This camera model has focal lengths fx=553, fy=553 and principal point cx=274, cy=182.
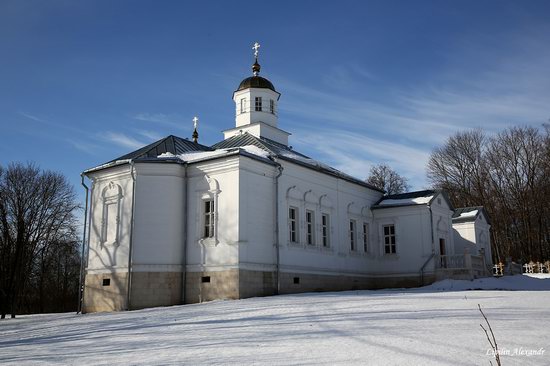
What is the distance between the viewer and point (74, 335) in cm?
1220

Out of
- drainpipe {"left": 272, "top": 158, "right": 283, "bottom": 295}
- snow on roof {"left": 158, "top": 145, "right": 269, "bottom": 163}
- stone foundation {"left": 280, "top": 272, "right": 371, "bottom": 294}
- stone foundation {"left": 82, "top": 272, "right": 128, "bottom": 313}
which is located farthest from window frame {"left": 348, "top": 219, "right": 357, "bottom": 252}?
stone foundation {"left": 82, "top": 272, "right": 128, "bottom": 313}

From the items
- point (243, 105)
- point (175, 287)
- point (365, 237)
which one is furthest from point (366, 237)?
point (175, 287)

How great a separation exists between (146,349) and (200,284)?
35.7 feet

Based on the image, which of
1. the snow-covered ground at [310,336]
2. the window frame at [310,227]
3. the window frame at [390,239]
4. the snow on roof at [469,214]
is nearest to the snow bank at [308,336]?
the snow-covered ground at [310,336]

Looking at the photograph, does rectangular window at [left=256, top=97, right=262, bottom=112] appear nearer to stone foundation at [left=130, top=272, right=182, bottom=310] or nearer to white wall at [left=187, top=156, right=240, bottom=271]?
A: white wall at [left=187, top=156, right=240, bottom=271]

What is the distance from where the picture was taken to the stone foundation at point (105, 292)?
Result: 1991cm

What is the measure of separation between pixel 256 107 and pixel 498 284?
14.8 m

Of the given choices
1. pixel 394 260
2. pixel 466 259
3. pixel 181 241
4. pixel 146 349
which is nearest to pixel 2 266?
pixel 181 241

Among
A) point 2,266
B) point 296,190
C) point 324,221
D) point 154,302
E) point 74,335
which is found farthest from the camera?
point 2,266

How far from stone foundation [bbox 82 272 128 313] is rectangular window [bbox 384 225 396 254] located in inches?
541

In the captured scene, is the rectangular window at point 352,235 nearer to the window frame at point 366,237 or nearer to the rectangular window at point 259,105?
the window frame at point 366,237

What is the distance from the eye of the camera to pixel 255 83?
2936 centimetres

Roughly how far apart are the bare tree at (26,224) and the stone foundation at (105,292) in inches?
542

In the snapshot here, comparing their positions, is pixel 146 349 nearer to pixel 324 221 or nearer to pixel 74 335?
pixel 74 335
